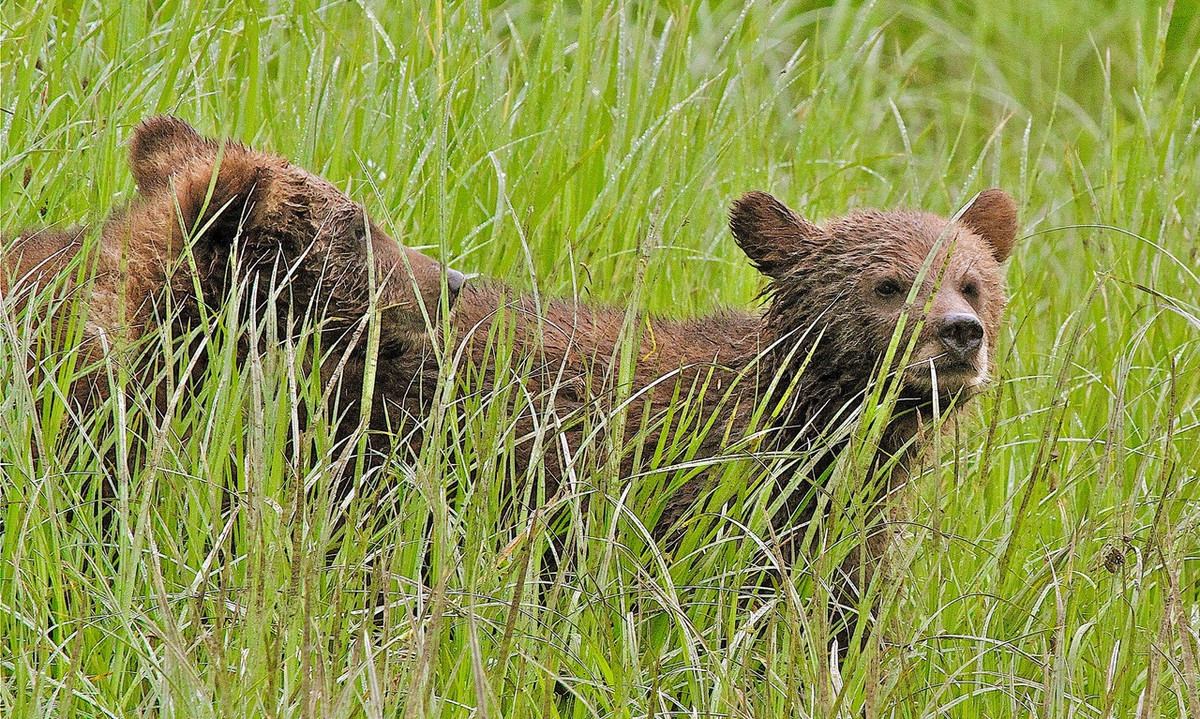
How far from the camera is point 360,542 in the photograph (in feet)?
10.3

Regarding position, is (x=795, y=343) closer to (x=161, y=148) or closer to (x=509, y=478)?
(x=509, y=478)

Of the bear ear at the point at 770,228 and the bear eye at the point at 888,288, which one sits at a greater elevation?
the bear ear at the point at 770,228

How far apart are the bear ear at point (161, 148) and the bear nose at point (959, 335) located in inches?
87.2

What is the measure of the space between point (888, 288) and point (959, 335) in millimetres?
366

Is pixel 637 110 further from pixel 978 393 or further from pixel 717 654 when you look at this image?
pixel 717 654

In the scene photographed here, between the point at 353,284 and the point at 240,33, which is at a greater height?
the point at 240,33

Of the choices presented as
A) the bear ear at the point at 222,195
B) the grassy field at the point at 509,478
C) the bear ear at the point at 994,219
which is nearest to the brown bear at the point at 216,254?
the bear ear at the point at 222,195

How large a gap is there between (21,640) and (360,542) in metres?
0.73

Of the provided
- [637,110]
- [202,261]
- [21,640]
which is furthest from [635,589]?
[637,110]

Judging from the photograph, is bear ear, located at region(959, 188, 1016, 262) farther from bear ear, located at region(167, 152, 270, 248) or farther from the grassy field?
bear ear, located at region(167, 152, 270, 248)

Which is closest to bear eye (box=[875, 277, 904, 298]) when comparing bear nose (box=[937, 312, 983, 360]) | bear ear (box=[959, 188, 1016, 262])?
bear nose (box=[937, 312, 983, 360])

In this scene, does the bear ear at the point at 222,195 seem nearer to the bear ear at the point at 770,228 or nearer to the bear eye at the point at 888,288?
the bear ear at the point at 770,228

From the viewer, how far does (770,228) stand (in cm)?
473

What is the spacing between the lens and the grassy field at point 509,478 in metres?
3.04
